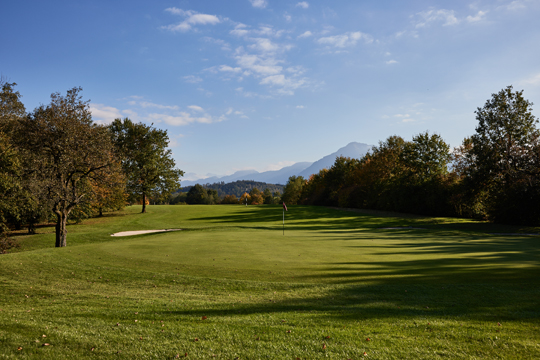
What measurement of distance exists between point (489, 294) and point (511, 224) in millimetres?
30717

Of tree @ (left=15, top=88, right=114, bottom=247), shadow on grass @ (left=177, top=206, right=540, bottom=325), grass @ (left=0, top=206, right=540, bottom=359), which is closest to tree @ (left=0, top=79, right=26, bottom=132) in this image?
tree @ (left=15, top=88, right=114, bottom=247)

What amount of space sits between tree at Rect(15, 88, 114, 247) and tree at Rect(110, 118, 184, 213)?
20.3 meters

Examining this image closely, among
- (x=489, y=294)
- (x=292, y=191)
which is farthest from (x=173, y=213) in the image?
(x=292, y=191)

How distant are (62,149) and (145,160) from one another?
2320cm

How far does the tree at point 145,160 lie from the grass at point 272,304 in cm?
3001

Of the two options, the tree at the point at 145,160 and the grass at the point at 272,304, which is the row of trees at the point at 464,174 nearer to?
the grass at the point at 272,304

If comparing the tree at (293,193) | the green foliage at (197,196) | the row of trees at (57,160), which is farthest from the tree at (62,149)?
the green foliage at (197,196)

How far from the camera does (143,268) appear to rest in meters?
11.7

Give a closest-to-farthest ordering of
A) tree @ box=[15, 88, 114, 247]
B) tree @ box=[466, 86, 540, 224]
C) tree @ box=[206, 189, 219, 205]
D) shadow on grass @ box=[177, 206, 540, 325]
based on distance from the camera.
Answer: shadow on grass @ box=[177, 206, 540, 325]
tree @ box=[15, 88, 114, 247]
tree @ box=[466, 86, 540, 224]
tree @ box=[206, 189, 219, 205]

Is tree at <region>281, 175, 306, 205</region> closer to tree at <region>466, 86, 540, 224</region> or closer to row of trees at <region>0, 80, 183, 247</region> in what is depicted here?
tree at <region>466, 86, 540, 224</region>

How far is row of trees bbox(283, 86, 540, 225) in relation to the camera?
30.6 meters

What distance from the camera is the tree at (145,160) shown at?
43.1 m

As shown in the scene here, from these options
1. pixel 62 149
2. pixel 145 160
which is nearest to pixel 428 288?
pixel 62 149

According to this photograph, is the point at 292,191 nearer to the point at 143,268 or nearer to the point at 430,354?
the point at 143,268
